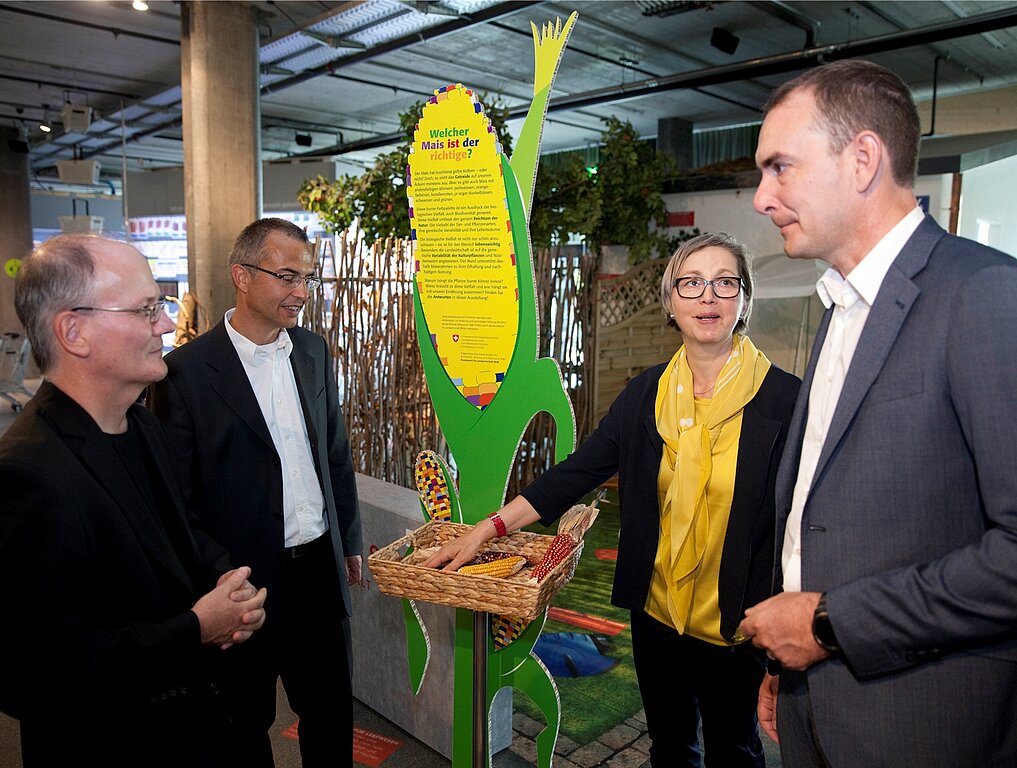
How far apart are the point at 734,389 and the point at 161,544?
1316 mm

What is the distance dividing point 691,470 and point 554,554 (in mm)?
389

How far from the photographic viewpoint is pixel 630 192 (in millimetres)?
6145

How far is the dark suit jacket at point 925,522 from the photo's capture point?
38.7 inches

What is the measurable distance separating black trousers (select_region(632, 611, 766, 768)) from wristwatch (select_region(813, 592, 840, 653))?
2.36 ft

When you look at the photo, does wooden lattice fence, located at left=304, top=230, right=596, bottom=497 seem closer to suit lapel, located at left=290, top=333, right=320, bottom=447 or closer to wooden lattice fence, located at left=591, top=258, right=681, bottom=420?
wooden lattice fence, located at left=591, top=258, right=681, bottom=420

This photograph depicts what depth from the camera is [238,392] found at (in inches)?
81.4

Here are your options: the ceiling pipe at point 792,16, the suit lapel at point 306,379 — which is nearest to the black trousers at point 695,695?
the suit lapel at point 306,379

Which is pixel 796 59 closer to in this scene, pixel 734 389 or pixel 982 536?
pixel 734 389

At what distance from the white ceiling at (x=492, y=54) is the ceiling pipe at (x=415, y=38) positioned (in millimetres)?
15

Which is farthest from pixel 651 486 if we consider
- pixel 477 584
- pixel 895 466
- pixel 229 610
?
pixel 229 610

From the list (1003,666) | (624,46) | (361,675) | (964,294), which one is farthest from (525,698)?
(624,46)

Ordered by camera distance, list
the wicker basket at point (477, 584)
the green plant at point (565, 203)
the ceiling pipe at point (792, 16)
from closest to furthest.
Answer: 1. the wicker basket at point (477, 584)
2. the green plant at point (565, 203)
3. the ceiling pipe at point (792, 16)

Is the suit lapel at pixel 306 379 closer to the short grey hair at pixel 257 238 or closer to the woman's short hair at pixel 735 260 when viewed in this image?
the short grey hair at pixel 257 238

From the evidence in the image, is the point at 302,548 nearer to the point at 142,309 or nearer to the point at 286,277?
the point at 286,277
